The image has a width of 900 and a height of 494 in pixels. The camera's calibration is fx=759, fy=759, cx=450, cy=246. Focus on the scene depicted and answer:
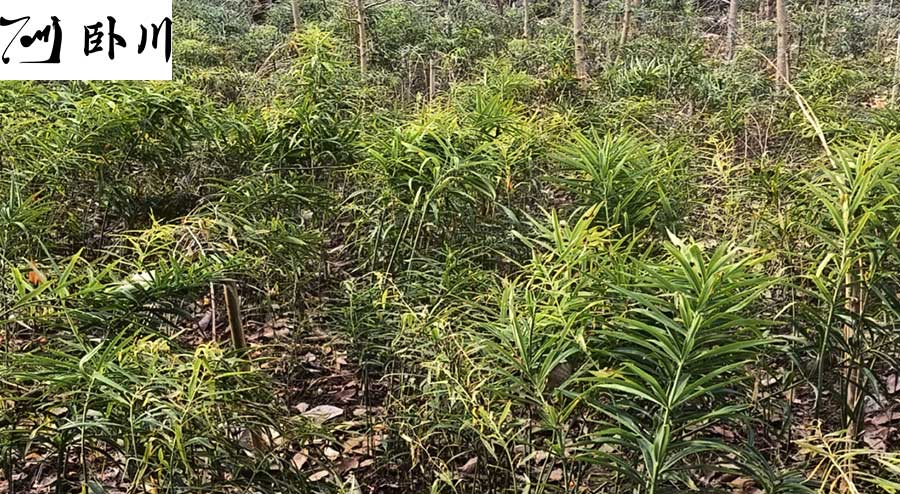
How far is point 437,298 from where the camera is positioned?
200cm

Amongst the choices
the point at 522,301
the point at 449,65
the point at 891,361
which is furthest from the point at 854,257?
the point at 449,65

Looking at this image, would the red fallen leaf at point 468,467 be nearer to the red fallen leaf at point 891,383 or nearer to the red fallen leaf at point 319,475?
the red fallen leaf at point 319,475

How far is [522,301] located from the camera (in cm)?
177

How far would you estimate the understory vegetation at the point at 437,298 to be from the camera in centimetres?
138

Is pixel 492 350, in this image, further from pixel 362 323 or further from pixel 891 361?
pixel 891 361

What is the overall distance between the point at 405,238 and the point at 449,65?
3688mm

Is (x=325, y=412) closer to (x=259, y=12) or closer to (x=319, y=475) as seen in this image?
(x=319, y=475)

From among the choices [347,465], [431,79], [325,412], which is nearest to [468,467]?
[347,465]

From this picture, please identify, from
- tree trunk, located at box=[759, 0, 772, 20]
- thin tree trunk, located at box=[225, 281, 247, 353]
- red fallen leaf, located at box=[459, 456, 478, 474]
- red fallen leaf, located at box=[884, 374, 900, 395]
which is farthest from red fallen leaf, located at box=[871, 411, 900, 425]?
tree trunk, located at box=[759, 0, 772, 20]
